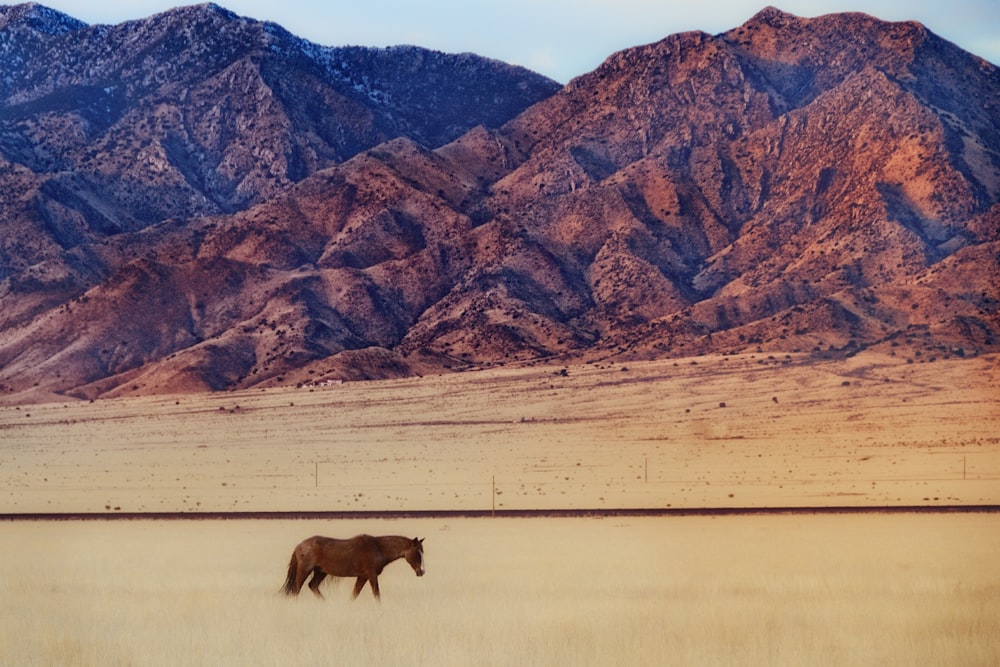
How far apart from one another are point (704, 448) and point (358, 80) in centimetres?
10814

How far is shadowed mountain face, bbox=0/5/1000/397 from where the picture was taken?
108 m

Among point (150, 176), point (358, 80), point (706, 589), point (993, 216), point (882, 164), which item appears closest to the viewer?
point (706, 589)

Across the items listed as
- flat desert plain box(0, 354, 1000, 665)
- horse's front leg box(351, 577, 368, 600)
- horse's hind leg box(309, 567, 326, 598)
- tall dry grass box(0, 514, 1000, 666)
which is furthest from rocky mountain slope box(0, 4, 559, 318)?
horse's front leg box(351, 577, 368, 600)

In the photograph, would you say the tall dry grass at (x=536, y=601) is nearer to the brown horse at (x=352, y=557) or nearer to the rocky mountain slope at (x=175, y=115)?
the brown horse at (x=352, y=557)

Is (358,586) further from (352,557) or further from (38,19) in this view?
(38,19)

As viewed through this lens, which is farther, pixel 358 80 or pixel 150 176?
pixel 358 80

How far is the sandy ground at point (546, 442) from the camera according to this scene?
57.1 m

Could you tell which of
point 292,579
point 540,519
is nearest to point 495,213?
point 540,519

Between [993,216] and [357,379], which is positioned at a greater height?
[993,216]

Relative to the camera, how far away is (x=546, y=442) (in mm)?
81562

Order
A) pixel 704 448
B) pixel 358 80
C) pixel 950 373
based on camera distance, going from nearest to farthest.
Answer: pixel 704 448 < pixel 950 373 < pixel 358 80

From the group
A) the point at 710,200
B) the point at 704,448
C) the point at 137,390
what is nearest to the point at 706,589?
the point at 704,448

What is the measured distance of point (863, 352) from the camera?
96.3m

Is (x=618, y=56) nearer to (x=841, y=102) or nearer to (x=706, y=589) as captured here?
(x=841, y=102)
